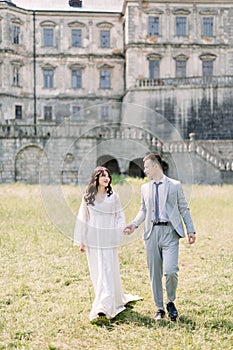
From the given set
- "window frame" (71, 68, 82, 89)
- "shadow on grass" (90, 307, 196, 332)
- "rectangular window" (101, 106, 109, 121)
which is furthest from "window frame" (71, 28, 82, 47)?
"shadow on grass" (90, 307, 196, 332)

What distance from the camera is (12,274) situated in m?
8.60

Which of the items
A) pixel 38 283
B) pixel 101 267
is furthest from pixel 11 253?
pixel 101 267

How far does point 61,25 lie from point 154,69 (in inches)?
326

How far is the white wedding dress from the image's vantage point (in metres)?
6.28

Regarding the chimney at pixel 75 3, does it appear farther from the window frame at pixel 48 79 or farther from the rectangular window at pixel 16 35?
the window frame at pixel 48 79

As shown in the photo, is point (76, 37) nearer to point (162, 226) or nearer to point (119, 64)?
point (119, 64)

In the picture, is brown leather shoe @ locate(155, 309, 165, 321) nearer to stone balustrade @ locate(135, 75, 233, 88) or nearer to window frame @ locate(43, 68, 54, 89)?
stone balustrade @ locate(135, 75, 233, 88)

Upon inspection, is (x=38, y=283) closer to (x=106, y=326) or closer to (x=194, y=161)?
(x=106, y=326)

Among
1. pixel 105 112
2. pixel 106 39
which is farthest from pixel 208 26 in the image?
pixel 105 112

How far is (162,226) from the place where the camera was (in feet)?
20.3

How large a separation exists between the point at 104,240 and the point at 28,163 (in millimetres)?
22573

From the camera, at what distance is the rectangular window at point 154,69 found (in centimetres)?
3694

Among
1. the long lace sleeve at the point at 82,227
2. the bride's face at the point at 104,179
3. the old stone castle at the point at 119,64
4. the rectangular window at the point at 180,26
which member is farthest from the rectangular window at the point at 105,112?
the bride's face at the point at 104,179

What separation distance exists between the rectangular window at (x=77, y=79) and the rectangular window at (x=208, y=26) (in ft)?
32.9
